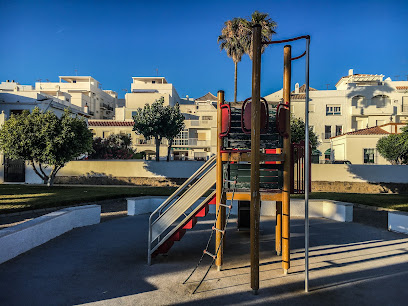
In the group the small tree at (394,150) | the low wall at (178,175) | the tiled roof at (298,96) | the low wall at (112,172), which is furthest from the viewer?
the tiled roof at (298,96)

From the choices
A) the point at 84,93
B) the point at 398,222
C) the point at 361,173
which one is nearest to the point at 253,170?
the point at 398,222

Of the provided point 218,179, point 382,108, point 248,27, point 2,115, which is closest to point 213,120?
point 248,27

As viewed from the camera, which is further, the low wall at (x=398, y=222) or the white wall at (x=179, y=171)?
the white wall at (x=179, y=171)

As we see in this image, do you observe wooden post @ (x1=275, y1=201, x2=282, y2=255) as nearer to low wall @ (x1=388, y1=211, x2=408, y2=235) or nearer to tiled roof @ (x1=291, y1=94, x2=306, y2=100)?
low wall @ (x1=388, y1=211, x2=408, y2=235)

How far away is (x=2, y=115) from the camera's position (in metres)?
33.4

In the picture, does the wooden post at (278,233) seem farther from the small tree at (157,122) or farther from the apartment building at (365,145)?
the apartment building at (365,145)

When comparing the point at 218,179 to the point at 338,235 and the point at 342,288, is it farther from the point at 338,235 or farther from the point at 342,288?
the point at 338,235

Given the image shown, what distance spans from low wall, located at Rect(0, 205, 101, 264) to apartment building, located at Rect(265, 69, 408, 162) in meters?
40.9

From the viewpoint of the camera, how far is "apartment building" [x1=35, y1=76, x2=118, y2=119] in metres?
70.2

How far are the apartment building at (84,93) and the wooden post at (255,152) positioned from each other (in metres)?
67.9

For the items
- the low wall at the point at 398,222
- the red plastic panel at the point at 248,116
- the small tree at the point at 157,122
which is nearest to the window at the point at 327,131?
the small tree at the point at 157,122

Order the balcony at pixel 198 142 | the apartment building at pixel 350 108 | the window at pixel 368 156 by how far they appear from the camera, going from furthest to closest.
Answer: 1. the balcony at pixel 198 142
2. the apartment building at pixel 350 108
3. the window at pixel 368 156

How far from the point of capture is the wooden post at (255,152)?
6.97m

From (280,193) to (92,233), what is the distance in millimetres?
8104
